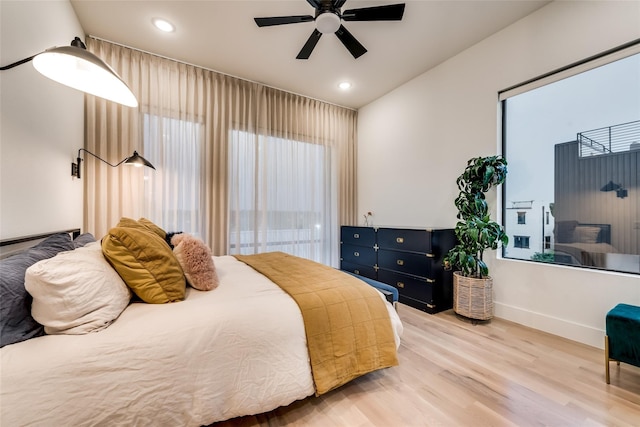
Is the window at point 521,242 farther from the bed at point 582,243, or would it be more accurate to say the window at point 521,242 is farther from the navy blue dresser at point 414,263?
the navy blue dresser at point 414,263

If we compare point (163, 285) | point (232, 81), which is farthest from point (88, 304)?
point (232, 81)

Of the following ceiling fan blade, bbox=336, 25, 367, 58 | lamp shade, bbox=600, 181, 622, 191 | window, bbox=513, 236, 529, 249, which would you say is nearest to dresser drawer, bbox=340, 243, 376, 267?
window, bbox=513, 236, 529, 249

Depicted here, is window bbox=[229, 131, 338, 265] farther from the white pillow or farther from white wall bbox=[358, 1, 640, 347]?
the white pillow

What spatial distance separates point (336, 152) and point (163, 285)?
11.6 ft

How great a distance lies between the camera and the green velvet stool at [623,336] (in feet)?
4.99

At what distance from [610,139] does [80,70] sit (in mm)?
3752

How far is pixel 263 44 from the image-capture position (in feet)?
9.24

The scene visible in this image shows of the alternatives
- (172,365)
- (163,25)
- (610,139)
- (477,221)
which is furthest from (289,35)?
(610,139)

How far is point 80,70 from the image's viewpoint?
3.88 feet

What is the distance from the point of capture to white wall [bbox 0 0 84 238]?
4.17 ft

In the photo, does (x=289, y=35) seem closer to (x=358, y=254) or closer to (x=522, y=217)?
(x=358, y=254)

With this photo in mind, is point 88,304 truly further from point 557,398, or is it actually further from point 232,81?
point 232,81

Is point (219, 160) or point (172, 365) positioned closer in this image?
point (172, 365)

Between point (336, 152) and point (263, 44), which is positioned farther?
point (336, 152)
